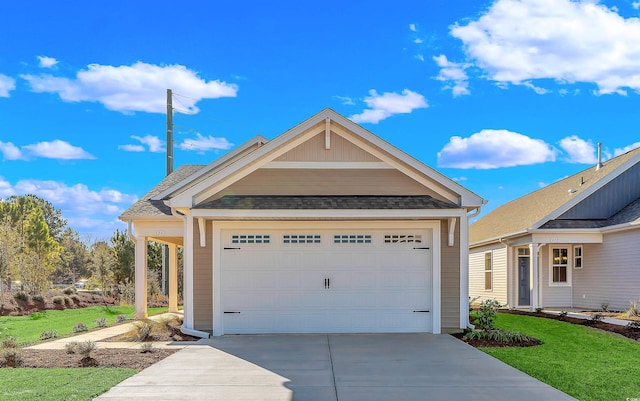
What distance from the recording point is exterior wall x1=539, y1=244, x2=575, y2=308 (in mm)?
20703

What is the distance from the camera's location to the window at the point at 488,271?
24.4 m

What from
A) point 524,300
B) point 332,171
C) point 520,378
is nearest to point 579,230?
point 524,300

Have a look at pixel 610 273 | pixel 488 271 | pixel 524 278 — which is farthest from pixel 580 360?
pixel 488 271

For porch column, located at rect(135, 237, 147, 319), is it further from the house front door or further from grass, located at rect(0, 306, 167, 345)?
the house front door

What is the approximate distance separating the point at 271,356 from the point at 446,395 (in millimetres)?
3594

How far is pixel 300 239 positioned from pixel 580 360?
6.05 meters

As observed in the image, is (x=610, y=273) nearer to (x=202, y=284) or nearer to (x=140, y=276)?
(x=202, y=284)

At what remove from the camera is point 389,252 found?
42.1 feet

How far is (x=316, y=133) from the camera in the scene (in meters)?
13.1

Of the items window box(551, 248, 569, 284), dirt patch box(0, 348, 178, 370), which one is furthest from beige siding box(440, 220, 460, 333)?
window box(551, 248, 569, 284)

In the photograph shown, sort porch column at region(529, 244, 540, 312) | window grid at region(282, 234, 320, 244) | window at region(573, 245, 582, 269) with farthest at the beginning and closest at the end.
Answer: window at region(573, 245, 582, 269), porch column at region(529, 244, 540, 312), window grid at region(282, 234, 320, 244)

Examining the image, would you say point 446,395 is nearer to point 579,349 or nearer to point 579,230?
point 579,349

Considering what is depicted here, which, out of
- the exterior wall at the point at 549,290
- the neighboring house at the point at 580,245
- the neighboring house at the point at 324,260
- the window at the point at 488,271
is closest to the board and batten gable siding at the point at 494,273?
the neighboring house at the point at 580,245

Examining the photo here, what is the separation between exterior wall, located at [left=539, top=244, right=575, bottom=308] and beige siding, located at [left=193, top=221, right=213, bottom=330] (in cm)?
1314
